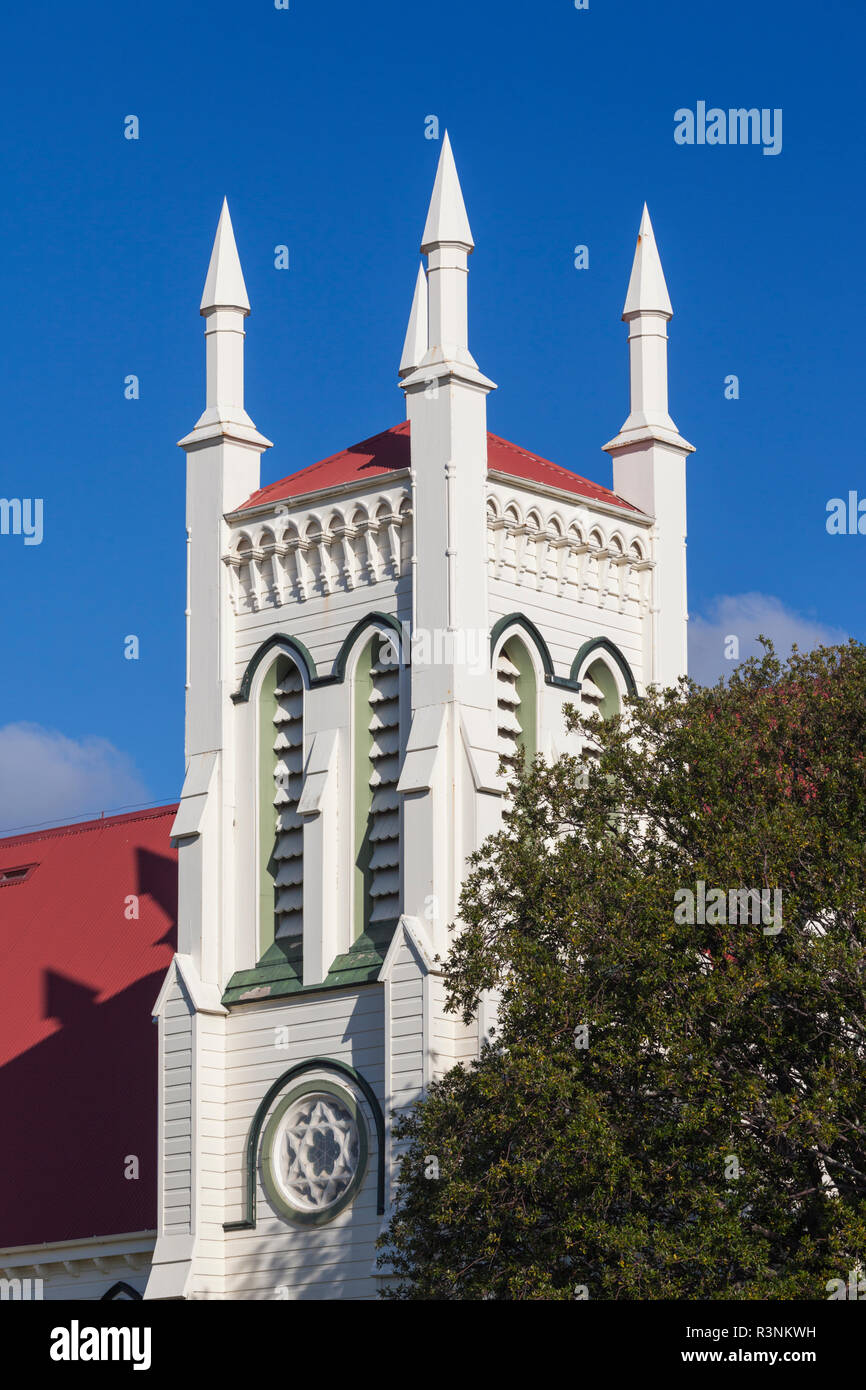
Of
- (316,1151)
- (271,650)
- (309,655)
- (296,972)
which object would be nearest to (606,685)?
(309,655)

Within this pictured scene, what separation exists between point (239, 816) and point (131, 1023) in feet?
20.1

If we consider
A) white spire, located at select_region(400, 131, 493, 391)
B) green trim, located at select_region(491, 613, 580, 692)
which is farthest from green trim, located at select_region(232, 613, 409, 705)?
white spire, located at select_region(400, 131, 493, 391)

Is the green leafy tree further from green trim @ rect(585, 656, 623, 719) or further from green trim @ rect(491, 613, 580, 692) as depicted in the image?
green trim @ rect(585, 656, 623, 719)

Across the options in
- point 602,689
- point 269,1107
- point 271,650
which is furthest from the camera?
point 602,689

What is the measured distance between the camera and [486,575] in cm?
3142

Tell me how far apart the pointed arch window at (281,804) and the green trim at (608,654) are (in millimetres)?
3833

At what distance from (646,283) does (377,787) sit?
30.1 feet

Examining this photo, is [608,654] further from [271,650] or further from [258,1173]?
[258,1173]

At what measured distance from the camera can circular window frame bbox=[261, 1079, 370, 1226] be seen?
30375 mm

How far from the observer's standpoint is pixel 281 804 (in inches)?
1291

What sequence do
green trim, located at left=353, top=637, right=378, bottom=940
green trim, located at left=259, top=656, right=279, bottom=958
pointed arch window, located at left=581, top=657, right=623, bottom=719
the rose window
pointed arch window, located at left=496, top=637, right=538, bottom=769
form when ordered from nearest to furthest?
the rose window
green trim, located at left=353, top=637, right=378, bottom=940
pointed arch window, located at left=496, top=637, right=538, bottom=769
green trim, located at left=259, top=656, right=279, bottom=958
pointed arch window, located at left=581, top=657, right=623, bottom=719

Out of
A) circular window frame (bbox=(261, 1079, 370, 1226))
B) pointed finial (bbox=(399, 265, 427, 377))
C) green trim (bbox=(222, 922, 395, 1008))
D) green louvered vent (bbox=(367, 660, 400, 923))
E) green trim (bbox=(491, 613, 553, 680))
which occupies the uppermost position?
pointed finial (bbox=(399, 265, 427, 377))

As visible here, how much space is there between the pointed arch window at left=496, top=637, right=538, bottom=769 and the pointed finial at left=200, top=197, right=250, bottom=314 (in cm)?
688
